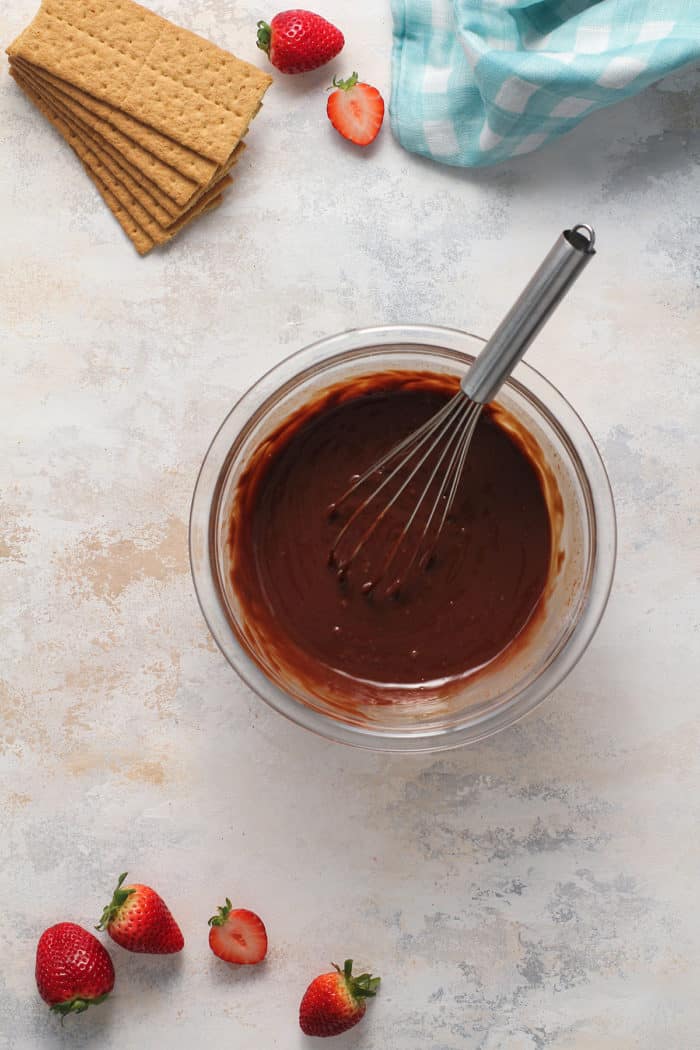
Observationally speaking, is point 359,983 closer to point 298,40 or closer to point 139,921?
point 139,921

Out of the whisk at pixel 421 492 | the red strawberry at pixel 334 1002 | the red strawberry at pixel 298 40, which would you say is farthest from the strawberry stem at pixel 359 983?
the red strawberry at pixel 298 40

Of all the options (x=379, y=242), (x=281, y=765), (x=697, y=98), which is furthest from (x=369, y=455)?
(x=697, y=98)

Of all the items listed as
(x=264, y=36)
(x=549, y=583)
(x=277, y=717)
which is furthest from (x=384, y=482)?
(x=264, y=36)

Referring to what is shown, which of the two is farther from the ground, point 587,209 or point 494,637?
point 587,209

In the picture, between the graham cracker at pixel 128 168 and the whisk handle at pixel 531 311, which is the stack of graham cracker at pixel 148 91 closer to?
the graham cracker at pixel 128 168

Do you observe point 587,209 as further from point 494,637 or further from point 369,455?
point 494,637

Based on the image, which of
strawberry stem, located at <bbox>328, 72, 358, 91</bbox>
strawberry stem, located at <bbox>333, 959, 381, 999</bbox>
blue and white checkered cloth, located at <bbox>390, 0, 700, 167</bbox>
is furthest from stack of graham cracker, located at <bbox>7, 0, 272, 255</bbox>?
strawberry stem, located at <bbox>333, 959, 381, 999</bbox>

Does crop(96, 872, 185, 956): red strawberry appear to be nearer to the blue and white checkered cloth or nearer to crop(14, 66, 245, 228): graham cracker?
crop(14, 66, 245, 228): graham cracker
